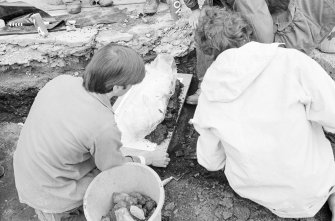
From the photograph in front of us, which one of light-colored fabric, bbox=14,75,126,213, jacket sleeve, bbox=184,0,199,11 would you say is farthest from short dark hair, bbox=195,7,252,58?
jacket sleeve, bbox=184,0,199,11

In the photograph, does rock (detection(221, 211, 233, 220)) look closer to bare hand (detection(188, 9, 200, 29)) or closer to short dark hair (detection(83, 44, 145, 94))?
short dark hair (detection(83, 44, 145, 94))

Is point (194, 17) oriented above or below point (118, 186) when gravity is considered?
above

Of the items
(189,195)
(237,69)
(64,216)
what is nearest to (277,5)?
(237,69)

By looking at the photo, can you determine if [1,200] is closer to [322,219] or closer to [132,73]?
[132,73]

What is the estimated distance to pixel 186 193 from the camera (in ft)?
9.29

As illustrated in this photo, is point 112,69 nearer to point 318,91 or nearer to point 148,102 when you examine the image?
point 318,91

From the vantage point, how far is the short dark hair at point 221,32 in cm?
232

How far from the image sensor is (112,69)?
1.92 metres

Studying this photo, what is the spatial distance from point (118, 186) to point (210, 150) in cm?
69

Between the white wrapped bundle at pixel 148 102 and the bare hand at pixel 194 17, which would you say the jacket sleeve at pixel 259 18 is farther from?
the white wrapped bundle at pixel 148 102

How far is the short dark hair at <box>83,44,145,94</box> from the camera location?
1922 millimetres

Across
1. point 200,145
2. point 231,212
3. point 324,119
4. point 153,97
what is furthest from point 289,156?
point 153,97

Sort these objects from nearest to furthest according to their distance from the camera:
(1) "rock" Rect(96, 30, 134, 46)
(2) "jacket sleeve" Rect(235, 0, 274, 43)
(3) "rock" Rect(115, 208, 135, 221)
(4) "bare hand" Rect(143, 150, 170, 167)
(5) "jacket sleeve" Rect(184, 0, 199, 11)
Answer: (3) "rock" Rect(115, 208, 135, 221), (2) "jacket sleeve" Rect(235, 0, 274, 43), (4) "bare hand" Rect(143, 150, 170, 167), (5) "jacket sleeve" Rect(184, 0, 199, 11), (1) "rock" Rect(96, 30, 134, 46)

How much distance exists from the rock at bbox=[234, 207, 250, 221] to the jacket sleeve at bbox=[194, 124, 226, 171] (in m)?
0.45
